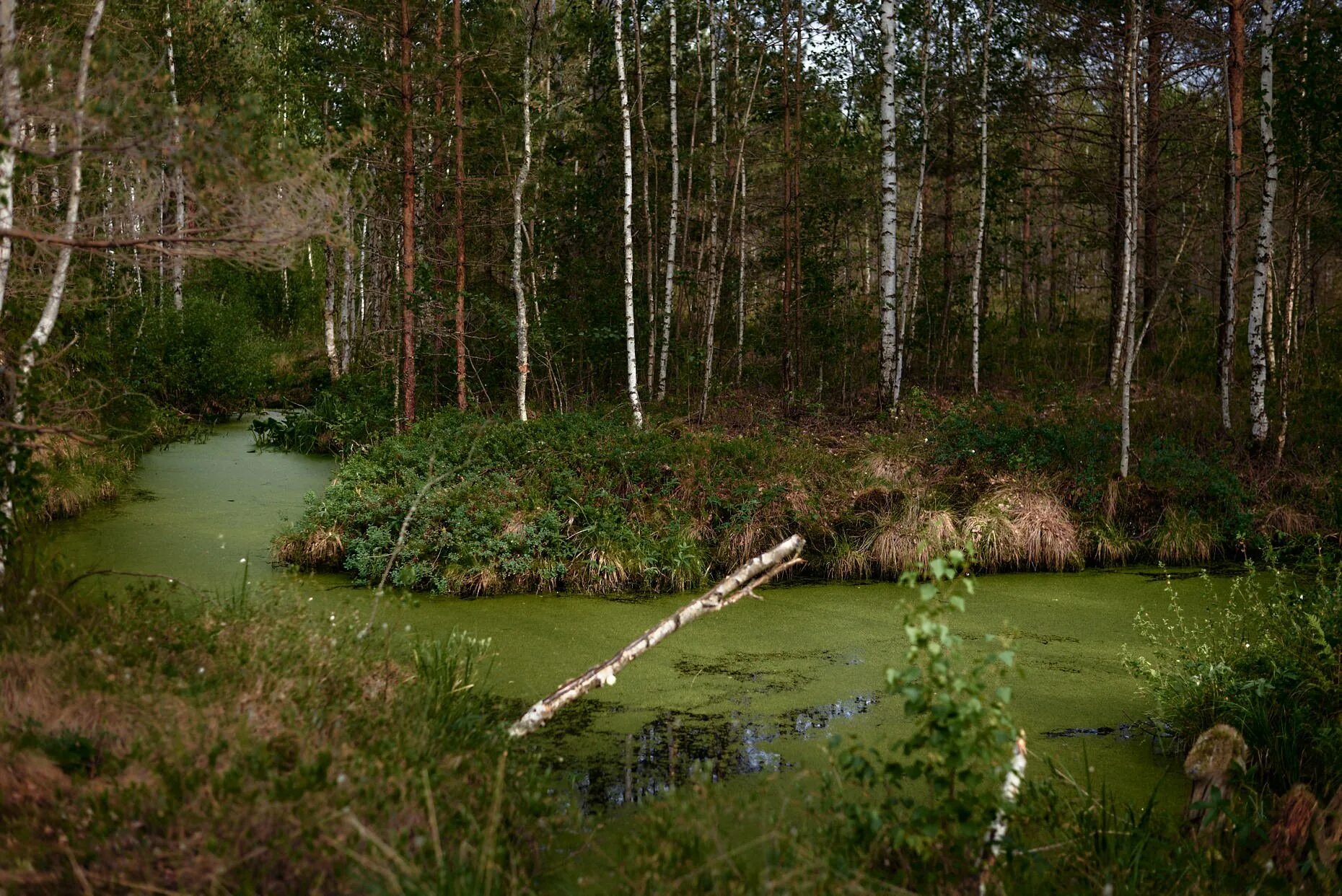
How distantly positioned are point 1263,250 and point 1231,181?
838 mm

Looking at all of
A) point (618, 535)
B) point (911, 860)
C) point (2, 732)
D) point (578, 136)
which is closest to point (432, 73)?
point (578, 136)

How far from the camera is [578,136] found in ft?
48.1

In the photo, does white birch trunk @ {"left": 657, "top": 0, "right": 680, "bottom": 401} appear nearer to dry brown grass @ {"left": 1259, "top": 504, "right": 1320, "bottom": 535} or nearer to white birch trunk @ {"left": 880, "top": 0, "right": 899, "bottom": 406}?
white birch trunk @ {"left": 880, "top": 0, "right": 899, "bottom": 406}

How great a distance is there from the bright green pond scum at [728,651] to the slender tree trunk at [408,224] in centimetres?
207

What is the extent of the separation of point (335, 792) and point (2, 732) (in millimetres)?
1144

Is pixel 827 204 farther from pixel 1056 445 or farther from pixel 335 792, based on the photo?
pixel 335 792

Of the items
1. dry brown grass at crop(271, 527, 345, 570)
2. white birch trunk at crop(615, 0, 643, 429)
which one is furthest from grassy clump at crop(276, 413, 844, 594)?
white birch trunk at crop(615, 0, 643, 429)

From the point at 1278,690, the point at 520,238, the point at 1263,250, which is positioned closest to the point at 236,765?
the point at 1278,690

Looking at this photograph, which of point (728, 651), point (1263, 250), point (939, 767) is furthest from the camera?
point (1263, 250)

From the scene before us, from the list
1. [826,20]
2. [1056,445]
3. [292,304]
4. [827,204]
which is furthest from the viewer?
[292,304]

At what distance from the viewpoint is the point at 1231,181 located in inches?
409

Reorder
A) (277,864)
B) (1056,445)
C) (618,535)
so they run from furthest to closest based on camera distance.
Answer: (1056,445)
(618,535)
(277,864)

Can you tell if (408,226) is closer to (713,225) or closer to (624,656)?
(713,225)

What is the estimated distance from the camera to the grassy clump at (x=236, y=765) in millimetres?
2730
